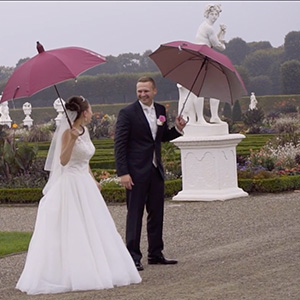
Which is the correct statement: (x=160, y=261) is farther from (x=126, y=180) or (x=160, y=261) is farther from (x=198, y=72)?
(x=198, y=72)

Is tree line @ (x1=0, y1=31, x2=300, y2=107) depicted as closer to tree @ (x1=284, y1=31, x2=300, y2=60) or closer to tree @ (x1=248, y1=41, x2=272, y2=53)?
tree @ (x1=284, y1=31, x2=300, y2=60)

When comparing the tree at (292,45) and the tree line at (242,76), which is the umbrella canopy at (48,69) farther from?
the tree at (292,45)

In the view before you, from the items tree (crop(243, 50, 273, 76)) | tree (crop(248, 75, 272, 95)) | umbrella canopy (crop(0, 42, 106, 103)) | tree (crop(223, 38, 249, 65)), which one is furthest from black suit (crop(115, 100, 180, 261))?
tree (crop(223, 38, 249, 65))

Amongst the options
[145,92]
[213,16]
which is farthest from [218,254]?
[213,16]

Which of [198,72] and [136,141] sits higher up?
[198,72]

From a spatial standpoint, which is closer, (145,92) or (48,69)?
(48,69)

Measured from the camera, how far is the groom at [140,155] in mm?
6475

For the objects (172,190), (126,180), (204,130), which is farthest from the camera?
(172,190)

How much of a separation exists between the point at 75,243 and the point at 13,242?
8.75ft

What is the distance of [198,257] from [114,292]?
1.45 m

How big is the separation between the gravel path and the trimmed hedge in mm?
724

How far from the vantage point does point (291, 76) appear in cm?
5572

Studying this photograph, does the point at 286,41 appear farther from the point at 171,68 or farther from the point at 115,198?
the point at 171,68

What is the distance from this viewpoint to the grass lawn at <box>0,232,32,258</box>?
7.80 meters
